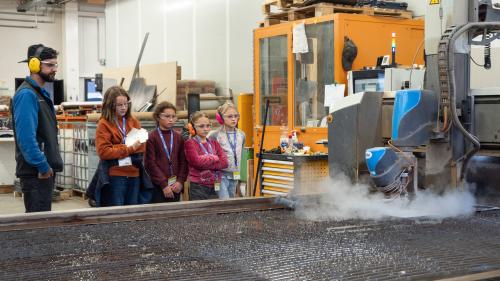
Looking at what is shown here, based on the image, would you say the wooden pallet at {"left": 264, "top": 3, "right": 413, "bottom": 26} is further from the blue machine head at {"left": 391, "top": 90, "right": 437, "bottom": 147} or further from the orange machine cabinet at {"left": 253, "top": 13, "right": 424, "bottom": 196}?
the blue machine head at {"left": 391, "top": 90, "right": 437, "bottom": 147}

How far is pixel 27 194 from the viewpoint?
139 inches

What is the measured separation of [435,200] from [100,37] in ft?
42.2

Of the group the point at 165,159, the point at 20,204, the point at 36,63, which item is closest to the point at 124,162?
the point at 165,159

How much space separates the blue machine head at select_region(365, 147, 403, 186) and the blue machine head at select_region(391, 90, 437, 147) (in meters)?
0.11

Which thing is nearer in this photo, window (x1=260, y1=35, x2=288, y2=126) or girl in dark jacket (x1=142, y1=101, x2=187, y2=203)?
girl in dark jacket (x1=142, y1=101, x2=187, y2=203)

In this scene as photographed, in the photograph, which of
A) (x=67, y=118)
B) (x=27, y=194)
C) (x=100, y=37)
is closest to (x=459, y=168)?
(x=27, y=194)

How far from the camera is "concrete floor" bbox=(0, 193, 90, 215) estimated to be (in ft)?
24.0

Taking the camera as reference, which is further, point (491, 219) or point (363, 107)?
point (363, 107)

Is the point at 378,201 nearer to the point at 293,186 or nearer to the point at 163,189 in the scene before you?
the point at 163,189

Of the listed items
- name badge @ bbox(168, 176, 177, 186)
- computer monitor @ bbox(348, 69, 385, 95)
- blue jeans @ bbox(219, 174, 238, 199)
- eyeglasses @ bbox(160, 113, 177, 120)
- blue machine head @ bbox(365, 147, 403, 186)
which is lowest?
blue jeans @ bbox(219, 174, 238, 199)

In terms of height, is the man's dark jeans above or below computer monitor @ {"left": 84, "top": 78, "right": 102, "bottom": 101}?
below

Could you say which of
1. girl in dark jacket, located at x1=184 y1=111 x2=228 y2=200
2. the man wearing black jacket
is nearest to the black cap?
the man wearing black jacket

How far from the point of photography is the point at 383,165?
259 cm

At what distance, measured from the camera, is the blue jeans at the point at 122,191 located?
13.4 ft
